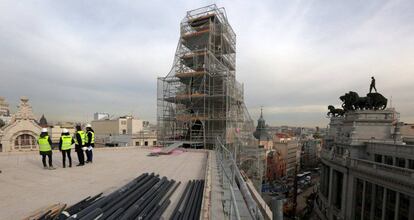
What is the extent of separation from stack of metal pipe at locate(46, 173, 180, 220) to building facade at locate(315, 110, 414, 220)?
16.1 metres

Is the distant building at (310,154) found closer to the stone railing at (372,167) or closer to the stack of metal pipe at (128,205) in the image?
the stone railing at (372,167)

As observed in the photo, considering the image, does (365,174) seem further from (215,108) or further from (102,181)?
(102,181)

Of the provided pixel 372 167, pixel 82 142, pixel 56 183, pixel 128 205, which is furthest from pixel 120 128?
pixel 128 205

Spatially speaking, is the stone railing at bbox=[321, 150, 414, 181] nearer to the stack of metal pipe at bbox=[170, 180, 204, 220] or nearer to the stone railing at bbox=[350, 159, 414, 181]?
the stone railing at bbox=[350, 159, 414, 181]

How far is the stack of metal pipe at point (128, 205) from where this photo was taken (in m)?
3.43

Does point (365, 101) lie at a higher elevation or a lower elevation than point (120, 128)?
higher

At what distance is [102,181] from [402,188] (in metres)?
17.6

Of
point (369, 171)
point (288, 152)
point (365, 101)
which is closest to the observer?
point (369, 171)

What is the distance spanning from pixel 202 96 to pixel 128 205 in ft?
Answer: 49.8

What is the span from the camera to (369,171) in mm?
16391

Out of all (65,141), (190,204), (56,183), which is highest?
(65,141)

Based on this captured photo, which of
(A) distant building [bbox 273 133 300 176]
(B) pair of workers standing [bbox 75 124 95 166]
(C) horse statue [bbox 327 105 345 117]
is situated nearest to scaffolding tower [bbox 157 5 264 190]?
(B) pair of workers standing [bbox 75 124 95 166]

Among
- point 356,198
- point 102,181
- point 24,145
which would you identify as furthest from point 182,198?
point 24,145

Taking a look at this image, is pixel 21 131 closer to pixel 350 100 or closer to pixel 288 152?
pixel 350 100
